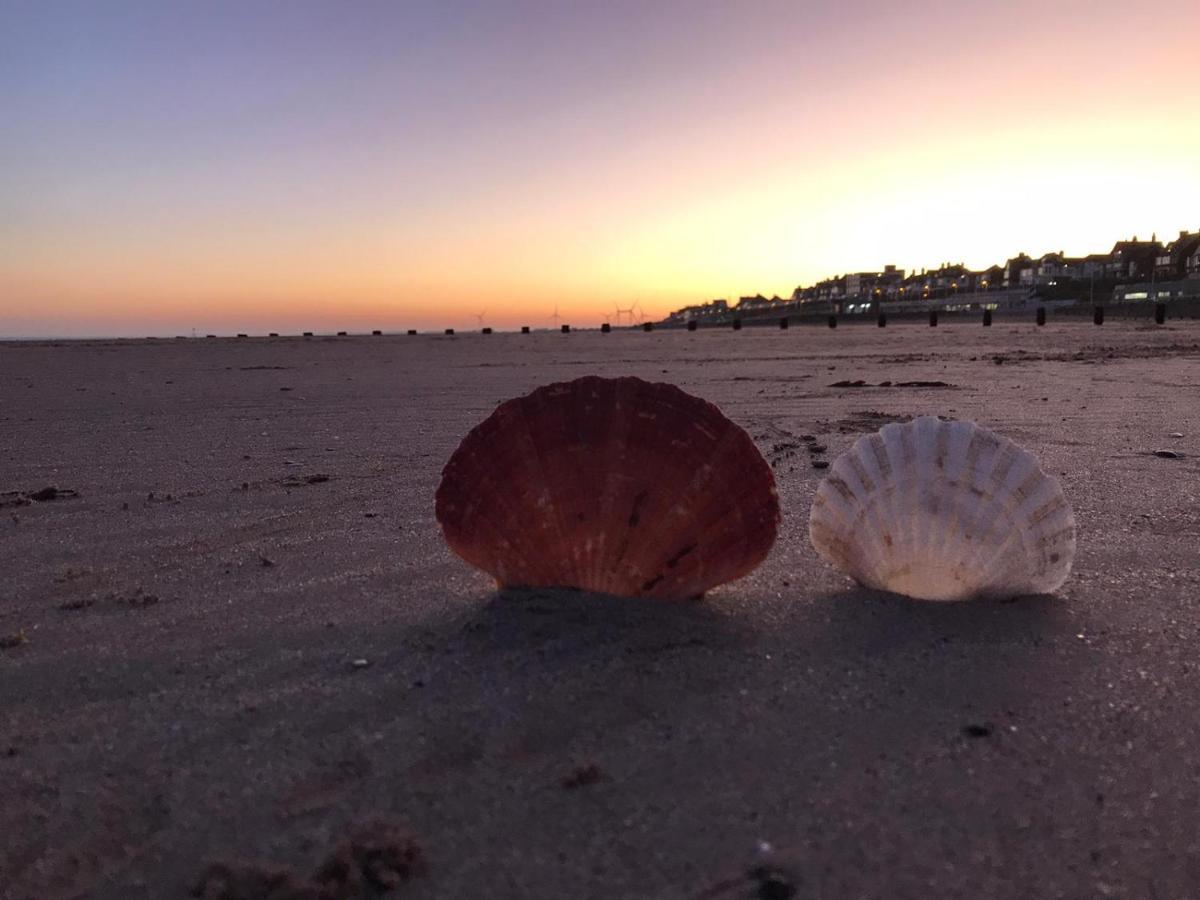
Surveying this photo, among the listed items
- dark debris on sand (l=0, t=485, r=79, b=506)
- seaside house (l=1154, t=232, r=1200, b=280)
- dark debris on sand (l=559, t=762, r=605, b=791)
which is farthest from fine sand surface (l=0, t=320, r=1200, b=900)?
seaside house (l=1154, t=232, r=1200, b=280)

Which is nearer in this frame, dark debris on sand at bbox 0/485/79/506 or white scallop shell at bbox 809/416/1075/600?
white scallop shell at bbox 809/416/1075/600

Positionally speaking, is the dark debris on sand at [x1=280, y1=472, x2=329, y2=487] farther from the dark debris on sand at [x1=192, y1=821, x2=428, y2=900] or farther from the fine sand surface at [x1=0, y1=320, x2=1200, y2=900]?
the dark debris on sand at [x1=192, y1=821, x2=428, y2=900]

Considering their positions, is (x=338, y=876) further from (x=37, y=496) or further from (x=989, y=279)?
(x=989, y=279)

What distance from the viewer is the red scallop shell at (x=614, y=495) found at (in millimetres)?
2484

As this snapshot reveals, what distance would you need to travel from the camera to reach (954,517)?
2.52 m

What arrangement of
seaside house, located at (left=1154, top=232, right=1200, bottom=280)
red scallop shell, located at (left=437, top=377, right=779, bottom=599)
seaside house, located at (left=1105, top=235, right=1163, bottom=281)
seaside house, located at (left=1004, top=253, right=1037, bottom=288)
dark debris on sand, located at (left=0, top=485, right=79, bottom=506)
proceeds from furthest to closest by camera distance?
seaside house, located at (left=1004, top=253, right=1037, bottom=288) → seaside house, located at (left=1105, top=235, right=1163, bottom=281) → seaside house, located at (left=1154, top=232, right=1200, bottom=280) → dark debris on sand, located at (left=0, top=485, right=79, bottom=506) → red scallop shell, located at (left=437, top=377, right=779, bottom=599)

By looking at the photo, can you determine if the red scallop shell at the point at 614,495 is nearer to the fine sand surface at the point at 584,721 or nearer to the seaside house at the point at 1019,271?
the fine sand surface at the point at 584,721

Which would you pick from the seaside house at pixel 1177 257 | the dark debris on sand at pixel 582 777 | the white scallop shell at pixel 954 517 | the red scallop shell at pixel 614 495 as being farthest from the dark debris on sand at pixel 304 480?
the seaside house at pixel 1177 257

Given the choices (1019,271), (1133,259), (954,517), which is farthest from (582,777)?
(1019,271)

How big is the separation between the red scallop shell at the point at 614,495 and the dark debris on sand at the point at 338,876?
1.13 m

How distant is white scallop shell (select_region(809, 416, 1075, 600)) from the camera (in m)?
2.51

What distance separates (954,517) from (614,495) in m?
0.96

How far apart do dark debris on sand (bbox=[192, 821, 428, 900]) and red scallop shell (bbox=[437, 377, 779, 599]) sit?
44.6 inches

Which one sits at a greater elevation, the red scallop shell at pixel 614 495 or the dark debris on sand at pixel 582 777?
the red scallop shell at pixel 614 495
